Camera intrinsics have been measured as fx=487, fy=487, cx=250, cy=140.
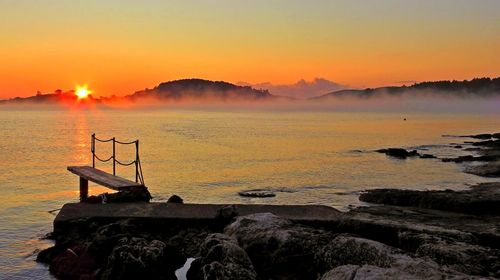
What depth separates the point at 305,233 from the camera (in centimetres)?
1132

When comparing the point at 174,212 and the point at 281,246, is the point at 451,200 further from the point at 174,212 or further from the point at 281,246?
the point at 174,212

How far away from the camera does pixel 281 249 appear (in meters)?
11.0

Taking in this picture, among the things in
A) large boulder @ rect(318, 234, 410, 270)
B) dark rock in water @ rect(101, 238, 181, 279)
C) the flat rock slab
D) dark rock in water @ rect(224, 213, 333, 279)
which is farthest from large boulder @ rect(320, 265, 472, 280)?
the flat rock slab

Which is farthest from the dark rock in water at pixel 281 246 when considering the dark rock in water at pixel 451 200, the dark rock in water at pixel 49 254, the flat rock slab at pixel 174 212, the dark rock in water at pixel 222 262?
the dark rock in water at pixel 451 200

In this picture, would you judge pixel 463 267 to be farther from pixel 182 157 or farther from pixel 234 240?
pixel 182 157

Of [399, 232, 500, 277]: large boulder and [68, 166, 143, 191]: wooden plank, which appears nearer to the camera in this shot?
[399, 232, 500, 277]: large boulder

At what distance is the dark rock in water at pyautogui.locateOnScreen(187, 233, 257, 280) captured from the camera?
9702mm

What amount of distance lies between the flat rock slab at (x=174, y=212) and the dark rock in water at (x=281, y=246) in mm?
2724

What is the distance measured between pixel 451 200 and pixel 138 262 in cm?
1295

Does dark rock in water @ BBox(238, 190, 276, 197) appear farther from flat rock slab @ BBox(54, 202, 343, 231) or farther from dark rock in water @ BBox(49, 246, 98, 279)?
dark rock in water @ BBox(49, 246, 98, 279)

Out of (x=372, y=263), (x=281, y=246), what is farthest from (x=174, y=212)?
(x=372, y=263)

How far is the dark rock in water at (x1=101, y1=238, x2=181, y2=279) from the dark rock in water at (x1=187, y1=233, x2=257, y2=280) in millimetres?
909

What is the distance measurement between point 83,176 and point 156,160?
25558mm

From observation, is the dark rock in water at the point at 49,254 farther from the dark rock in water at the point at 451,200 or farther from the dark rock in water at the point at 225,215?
the dark rock in water at the point at 451,200
